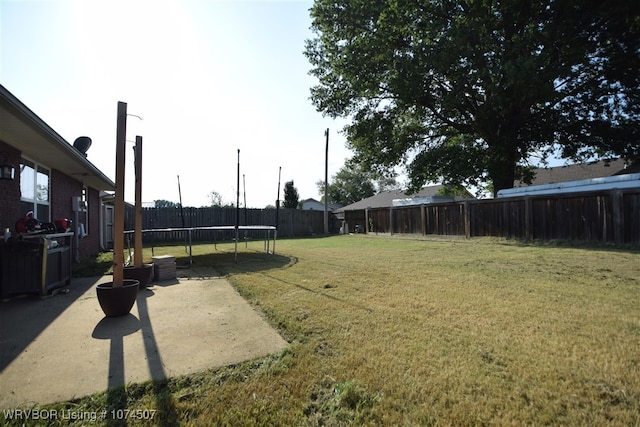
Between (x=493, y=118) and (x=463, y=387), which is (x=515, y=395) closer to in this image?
(x=463, y=387)

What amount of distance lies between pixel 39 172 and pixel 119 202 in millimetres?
5047

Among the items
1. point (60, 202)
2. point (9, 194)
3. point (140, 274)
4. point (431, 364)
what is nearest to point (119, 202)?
point (140, 274)

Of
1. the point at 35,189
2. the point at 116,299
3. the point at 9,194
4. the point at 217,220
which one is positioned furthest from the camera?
the point at 217,220

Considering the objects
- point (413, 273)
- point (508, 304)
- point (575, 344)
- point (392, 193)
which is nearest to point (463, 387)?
point (575, 344)

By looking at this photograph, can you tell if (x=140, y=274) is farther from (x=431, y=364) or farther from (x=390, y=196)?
(x=390, y=196)

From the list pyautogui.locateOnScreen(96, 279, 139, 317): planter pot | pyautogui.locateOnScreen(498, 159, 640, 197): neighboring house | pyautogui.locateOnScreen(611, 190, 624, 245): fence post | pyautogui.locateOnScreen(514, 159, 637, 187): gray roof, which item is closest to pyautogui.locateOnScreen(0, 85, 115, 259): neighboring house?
pyautogui.locateOnScreen(96, 279, 139, 317): planter pot

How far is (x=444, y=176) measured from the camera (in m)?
15.1

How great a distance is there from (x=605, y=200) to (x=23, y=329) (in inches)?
463

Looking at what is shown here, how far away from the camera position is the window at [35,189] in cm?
582

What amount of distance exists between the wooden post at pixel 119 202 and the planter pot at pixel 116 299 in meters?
0.12

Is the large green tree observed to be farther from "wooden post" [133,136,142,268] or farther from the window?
the window

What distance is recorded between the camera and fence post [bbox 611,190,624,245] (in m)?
7.73

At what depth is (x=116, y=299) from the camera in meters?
3.35

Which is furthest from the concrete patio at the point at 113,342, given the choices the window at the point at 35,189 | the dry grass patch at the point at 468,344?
the window at the point at 35,189
